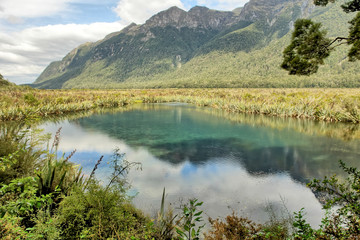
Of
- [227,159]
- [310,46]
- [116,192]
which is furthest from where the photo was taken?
[227,159]

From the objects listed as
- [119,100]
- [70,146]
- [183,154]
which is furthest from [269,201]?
[119,100]

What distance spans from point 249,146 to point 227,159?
94.9 inches

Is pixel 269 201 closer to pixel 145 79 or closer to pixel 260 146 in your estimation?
pixel 260 146

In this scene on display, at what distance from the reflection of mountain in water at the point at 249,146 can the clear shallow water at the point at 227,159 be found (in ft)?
0.10

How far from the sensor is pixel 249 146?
10.8m

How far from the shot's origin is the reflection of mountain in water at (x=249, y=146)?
8234 mm

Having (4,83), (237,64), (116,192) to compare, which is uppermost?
(237,64)

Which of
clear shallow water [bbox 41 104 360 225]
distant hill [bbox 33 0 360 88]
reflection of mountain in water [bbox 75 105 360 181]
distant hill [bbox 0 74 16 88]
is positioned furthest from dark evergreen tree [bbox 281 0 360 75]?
distant hill [bbox 33 0 360 88]

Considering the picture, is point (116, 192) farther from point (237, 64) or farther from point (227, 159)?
point (237, 64)

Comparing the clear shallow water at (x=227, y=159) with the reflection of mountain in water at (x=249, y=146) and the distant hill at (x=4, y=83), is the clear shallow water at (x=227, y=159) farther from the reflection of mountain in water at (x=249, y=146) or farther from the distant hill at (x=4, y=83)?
the distant hill at (x=4, y=83)

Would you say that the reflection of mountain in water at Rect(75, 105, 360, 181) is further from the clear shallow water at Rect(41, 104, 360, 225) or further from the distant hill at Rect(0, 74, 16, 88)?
the distant hill at Rect(0, 74, 16, 88)

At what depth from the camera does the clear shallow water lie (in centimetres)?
563

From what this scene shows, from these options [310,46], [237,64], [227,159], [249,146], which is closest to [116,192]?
[227,159]

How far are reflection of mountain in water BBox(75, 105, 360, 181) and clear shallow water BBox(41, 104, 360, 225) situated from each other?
0.10 ft
